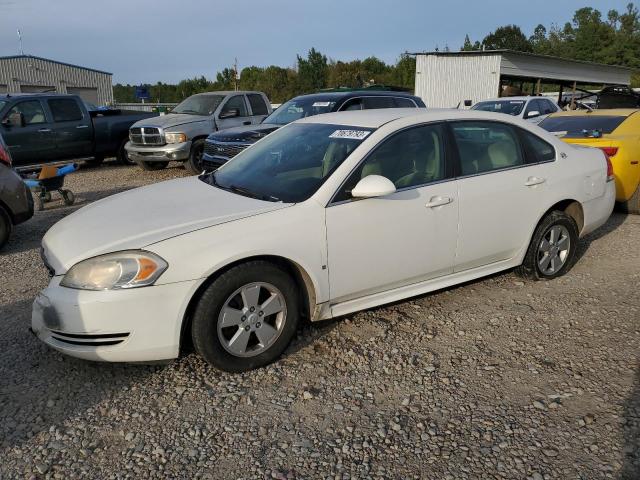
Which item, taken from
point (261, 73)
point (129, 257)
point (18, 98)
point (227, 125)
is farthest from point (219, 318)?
point (261, 73)

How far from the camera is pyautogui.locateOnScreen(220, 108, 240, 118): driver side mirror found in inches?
475

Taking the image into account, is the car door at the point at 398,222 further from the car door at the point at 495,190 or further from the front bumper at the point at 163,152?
the front bumper at the point at 163,152

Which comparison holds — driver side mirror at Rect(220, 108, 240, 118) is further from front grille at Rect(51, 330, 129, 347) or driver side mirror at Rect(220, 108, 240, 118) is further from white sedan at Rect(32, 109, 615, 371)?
front grille at Rect(51, 330, 129, 347)

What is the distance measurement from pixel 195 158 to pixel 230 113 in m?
1.34

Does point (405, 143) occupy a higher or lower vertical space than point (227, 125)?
higher

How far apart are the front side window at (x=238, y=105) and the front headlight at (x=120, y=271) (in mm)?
9591

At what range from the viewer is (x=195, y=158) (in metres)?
11.8

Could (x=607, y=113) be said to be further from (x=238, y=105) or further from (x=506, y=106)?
Result: (x=238, y=105)

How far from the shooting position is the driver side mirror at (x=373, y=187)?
3496 millimetres

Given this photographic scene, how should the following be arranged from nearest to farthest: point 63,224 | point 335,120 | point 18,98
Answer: point 63,224
point 335,120
point 18,98

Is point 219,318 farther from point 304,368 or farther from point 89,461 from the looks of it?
point 89,461

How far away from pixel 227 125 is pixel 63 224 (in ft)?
28.2

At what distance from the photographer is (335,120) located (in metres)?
4.43

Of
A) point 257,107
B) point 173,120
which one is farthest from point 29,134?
point 257,107
